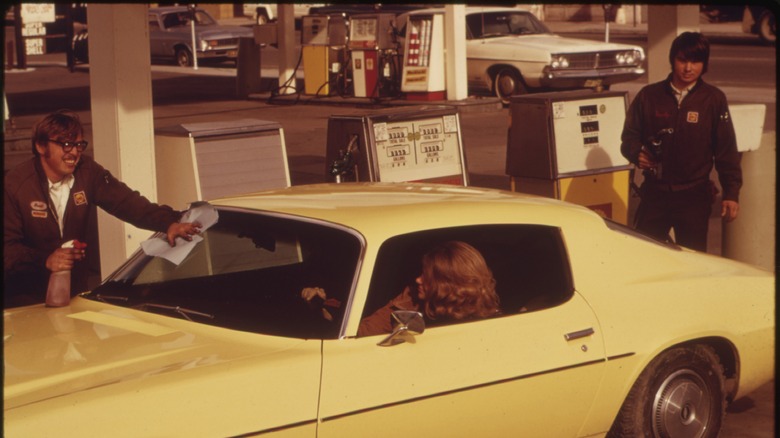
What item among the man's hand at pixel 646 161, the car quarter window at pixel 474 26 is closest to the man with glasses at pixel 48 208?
the man's hand at pixel 646 161

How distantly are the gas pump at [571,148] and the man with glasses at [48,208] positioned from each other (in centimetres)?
410

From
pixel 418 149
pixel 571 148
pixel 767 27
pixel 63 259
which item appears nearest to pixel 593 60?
pixel 571 148

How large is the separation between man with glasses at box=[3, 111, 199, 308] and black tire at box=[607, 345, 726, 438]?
2134 mm

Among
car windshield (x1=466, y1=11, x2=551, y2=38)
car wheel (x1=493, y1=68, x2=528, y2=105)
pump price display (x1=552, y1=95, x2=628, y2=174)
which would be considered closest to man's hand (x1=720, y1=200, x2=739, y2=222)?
pump price display (x1=552, y1=95, x2=628, y2=174)

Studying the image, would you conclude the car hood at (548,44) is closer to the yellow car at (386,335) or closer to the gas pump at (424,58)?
the gas pump at (424,58)

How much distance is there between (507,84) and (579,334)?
55.8 feet

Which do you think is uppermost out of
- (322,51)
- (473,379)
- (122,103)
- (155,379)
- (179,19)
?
(179,19)

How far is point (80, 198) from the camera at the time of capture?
5.90m

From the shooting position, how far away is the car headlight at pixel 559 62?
21.2 m

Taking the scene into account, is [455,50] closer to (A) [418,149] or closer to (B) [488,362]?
(A) [418,149]

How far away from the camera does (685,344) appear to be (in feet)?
18.4

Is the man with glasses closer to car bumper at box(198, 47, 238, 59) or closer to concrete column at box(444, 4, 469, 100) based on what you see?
concrete column at box(444, 4, 469, 100)

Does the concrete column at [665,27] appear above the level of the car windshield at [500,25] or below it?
below

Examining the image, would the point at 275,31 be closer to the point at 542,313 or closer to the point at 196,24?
the point at 196,24
